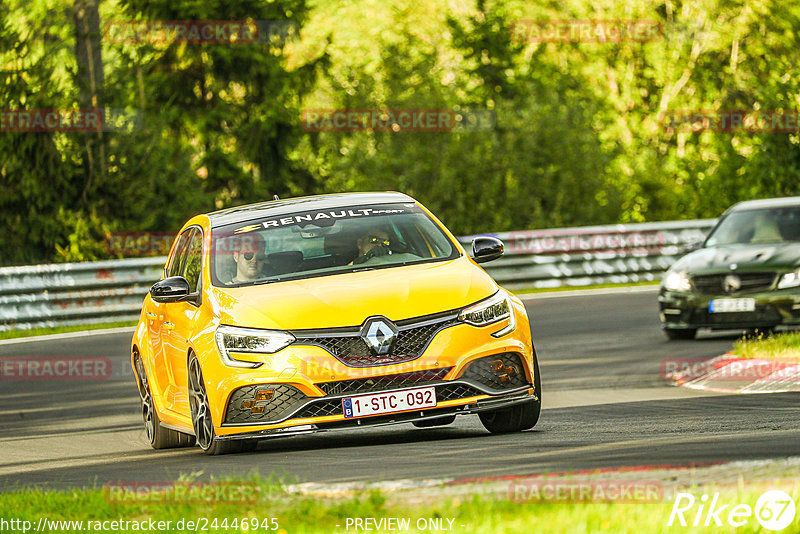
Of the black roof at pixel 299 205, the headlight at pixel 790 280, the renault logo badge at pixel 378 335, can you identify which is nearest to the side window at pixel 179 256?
the black roof at pixel 299 205

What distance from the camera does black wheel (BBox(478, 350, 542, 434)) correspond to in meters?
10.2

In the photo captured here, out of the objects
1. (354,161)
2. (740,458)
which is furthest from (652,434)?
(354,161)

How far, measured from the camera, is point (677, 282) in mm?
18281

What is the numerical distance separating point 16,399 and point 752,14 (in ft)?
125

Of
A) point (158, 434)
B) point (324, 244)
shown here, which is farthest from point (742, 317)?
point (158, 434)

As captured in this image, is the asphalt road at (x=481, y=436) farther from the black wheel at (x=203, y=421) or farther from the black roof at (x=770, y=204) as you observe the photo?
the black roof at (x=770, y=204)

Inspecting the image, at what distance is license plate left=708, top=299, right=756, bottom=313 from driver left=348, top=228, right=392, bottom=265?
7947 mm

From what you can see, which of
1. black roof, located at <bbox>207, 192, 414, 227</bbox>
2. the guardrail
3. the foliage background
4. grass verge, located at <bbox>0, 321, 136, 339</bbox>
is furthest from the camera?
the foliage background

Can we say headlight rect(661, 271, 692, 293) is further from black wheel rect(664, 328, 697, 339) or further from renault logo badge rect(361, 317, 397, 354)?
renault logo badge rect(361, 317, 397, 354)

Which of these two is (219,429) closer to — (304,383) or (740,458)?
(304,383)

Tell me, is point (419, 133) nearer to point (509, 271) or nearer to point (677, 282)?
point (509, 271)

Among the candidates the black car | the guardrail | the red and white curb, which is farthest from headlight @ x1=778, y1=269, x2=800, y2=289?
the guardrail

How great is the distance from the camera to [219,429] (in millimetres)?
9828

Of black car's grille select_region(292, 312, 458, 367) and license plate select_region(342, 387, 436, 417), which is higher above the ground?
black car's grille select_region(292, 312, 458, 367)
